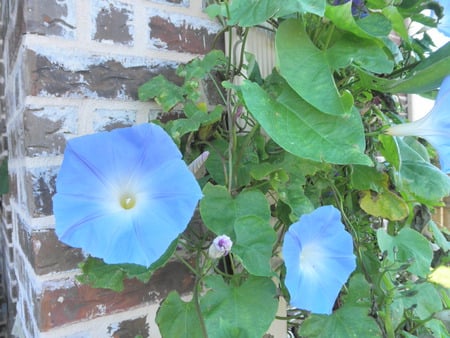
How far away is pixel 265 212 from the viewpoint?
559mm

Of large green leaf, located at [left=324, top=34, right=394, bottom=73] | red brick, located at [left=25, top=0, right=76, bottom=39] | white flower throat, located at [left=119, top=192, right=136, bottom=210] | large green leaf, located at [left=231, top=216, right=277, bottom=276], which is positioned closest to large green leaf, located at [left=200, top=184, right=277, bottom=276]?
large green leaf, located at [left=231, top=216, right=277, bottom=276]

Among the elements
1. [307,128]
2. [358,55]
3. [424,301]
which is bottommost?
[424,301]

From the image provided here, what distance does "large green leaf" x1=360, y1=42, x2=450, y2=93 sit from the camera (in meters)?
0.54

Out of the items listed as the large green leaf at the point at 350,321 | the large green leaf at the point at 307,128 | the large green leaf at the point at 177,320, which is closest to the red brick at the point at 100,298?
the large green leaf at the point at 177,320

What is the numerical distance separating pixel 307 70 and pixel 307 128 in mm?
82

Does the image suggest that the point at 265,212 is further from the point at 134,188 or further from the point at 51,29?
the point at 51,29

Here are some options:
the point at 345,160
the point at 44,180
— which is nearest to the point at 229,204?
the point at 345,160

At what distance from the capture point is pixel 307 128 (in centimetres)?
52

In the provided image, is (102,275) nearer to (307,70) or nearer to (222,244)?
(222,244)

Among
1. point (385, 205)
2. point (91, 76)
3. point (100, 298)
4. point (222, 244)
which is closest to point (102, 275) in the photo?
point (100, 298)

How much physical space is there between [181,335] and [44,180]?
A: 307 mm

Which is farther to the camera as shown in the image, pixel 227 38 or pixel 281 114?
pixel 227 38

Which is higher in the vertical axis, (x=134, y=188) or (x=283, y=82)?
(x=283, y=82)

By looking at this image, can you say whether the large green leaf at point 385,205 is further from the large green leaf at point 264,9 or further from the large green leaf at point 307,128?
the large green leaf at point 264,9
